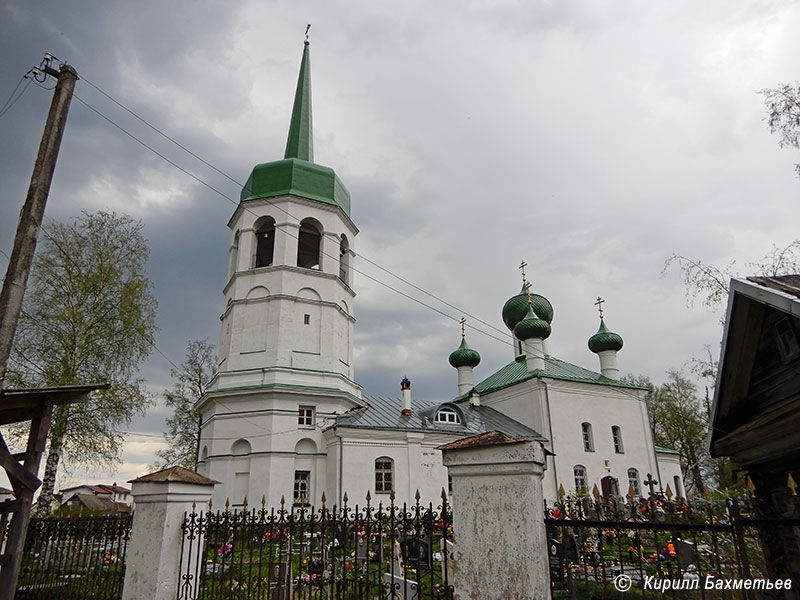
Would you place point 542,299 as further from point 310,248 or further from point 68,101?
point 68,101

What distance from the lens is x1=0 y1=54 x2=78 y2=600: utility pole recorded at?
5.78 meters

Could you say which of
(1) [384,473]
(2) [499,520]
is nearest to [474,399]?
(1) [384,473]

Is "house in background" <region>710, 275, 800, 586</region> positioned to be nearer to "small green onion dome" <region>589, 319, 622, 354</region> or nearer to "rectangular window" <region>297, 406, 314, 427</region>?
"rectangular window" <region>297, 406, 314, 427</region>

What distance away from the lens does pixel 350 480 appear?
1803cm

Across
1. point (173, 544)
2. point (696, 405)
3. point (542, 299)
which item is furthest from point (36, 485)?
point (696, 405)

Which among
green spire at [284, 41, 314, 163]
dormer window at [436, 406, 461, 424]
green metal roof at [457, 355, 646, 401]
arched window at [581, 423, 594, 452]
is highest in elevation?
green spire at [284, 41, 314, 163]

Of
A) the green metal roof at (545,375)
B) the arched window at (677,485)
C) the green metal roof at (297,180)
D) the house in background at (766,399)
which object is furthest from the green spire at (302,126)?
the arched window at (677,485)

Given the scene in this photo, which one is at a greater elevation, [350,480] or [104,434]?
[104,434]

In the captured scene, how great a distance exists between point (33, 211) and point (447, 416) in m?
18.5

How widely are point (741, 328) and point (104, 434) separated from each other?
16.6m

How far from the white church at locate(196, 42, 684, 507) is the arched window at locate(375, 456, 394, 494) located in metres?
0.04

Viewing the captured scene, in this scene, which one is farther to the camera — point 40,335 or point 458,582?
point 40,335

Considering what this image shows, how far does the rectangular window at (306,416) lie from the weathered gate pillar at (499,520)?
15.7 meters

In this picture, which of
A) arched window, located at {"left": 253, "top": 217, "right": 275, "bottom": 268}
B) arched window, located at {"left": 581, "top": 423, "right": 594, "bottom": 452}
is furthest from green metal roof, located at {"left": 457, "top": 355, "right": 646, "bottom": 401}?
arched window, located at {"left": 253, "top": 217, "right": 275, "bottom": 268}
